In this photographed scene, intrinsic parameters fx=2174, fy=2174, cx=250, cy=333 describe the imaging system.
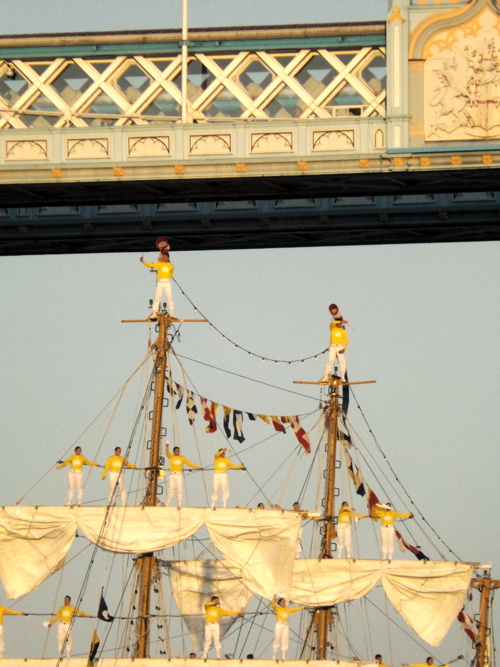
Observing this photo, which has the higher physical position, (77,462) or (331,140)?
(331,140)

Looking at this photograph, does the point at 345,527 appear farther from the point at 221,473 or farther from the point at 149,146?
the point at 149,146

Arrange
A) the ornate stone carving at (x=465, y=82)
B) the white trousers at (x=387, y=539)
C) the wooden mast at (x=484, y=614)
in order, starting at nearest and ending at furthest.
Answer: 1. the ornate stone carving at (x=465, y=82)
2. the white trousers at (x=387, y=539)
3. the wooden mast at (x=484, y=614)

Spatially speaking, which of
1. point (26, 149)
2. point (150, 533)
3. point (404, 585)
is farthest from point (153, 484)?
point (26, 149)

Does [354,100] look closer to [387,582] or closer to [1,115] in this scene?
[1,115]

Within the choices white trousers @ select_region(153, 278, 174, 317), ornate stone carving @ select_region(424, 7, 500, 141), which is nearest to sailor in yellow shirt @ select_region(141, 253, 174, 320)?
white trousers @ select_region(153, 278, 174, 317)

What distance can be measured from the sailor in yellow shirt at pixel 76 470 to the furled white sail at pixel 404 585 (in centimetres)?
697

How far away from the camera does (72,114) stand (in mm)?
54031

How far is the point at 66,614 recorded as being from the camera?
2061 inches

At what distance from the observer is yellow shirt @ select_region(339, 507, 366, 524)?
55250mm

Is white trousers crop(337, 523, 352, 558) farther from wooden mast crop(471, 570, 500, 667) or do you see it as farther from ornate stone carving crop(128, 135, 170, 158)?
ornate stone carving crop(128, 135, 170, 158)

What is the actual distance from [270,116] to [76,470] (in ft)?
32.6

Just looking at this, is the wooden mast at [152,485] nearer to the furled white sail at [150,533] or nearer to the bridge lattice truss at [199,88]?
the furled white sail at [150,533]

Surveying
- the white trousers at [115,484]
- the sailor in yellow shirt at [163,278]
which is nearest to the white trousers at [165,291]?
the sailor in yellow shirt at [163,278]

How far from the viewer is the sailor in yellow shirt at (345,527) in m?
55.3
